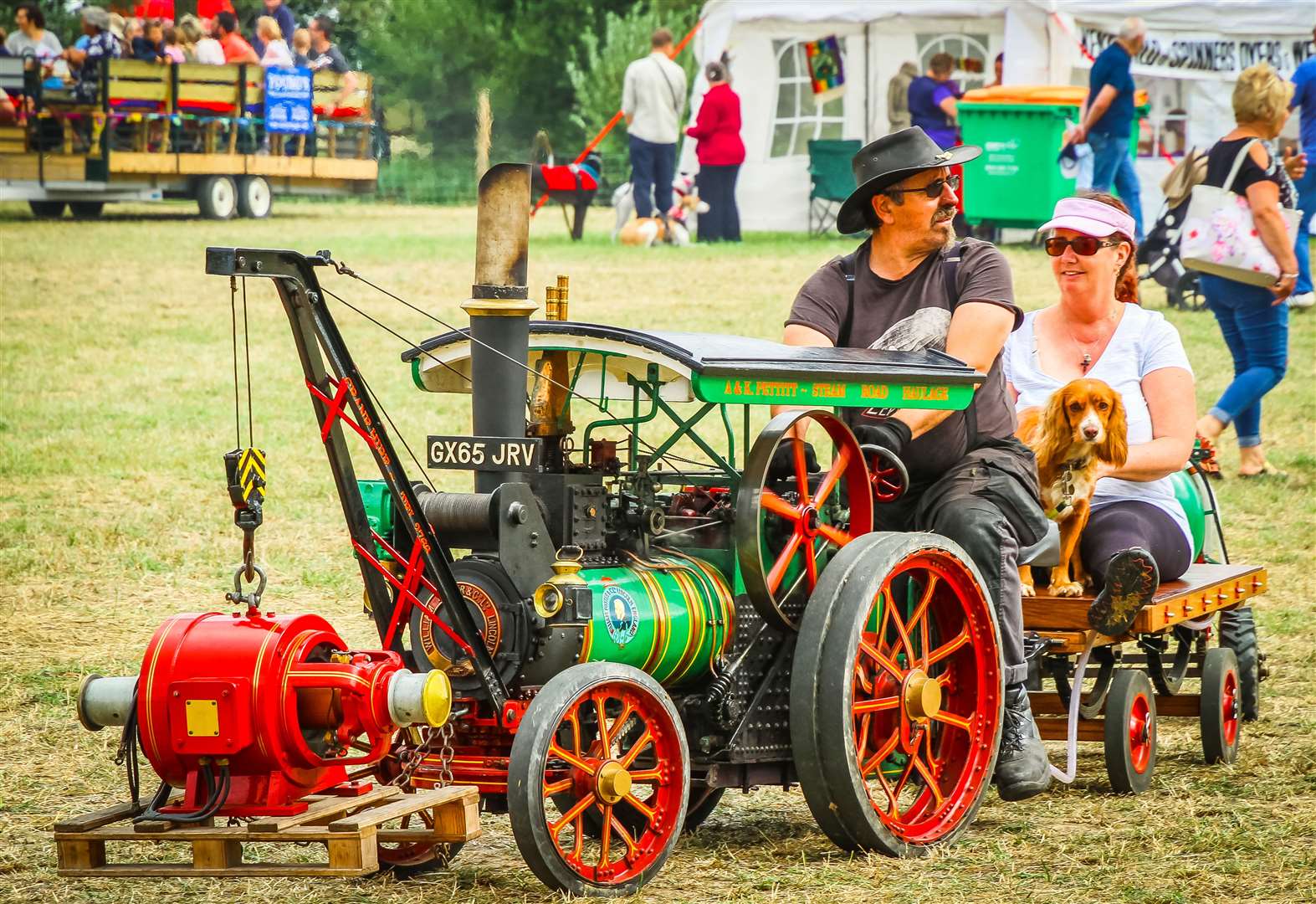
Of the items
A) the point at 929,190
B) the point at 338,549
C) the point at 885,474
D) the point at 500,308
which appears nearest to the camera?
the point at 500,308

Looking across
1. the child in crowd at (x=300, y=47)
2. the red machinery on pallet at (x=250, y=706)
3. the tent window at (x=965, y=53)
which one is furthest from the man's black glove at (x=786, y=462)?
the child in crowd at (x=300, y=47)

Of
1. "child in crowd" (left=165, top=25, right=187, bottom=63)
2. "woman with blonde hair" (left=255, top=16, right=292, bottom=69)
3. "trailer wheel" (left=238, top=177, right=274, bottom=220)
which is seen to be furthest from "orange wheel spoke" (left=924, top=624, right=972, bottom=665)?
"woman with blonde hair" (left=255, top=16, right=292, bottom=69)

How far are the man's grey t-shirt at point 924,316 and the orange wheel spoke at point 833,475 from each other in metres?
0.35

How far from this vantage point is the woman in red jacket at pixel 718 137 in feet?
66.9

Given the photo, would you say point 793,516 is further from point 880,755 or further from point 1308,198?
point 1308,198

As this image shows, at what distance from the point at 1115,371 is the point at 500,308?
92.2 inches

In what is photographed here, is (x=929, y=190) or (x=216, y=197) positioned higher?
(x=216, y=197)

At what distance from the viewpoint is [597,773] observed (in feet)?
13.6

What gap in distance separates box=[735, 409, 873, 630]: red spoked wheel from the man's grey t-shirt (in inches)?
10.3

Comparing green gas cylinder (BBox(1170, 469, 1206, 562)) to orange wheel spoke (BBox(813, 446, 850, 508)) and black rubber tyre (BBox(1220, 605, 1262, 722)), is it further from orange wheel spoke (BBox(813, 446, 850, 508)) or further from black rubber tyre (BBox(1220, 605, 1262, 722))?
orange wheel spoke (BBox(813, 446, 850, 508))

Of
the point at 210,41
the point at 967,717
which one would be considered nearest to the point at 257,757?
the point at 967,717

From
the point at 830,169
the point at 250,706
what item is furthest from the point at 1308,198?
the point at 250,706

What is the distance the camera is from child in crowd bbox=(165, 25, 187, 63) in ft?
80.8

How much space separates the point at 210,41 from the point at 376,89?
19.9 meters
